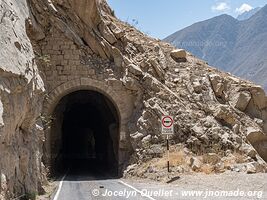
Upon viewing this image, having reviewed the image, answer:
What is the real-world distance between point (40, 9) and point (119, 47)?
18.0 feet

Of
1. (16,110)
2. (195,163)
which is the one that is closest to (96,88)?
(195,163)

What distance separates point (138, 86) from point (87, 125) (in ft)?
70.4

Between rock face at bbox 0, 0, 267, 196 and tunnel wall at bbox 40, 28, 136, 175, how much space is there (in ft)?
0.20

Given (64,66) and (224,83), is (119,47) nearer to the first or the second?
(64,66)

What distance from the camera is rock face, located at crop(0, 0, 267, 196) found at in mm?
24984

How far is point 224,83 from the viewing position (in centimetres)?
2830

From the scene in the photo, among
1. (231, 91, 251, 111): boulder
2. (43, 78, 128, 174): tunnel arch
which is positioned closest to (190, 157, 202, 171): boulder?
(43, 78, 128, 174): tunnel arch

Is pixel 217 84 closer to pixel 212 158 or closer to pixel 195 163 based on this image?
pixel 212 158

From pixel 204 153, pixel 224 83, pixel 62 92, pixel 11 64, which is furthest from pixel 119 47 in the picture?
pixel 11 64

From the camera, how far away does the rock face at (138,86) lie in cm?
2498

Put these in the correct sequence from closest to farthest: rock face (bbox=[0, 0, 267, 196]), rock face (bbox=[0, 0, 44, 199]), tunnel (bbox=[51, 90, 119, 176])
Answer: rock face (bbox=[0, 0, 44, 199]) → rock face (bbox=[0, 0, 267, 196]) → tunnel (bbox=[51, 90, 119, 176])

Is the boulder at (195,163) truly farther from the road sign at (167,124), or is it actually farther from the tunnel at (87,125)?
the tunnel at (87,125)

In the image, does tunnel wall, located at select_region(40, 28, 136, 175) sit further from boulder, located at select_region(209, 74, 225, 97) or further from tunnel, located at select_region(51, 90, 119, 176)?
boulder, located at select_region(209, 74, 225, 97)

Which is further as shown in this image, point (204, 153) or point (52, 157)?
point (52, 157)
